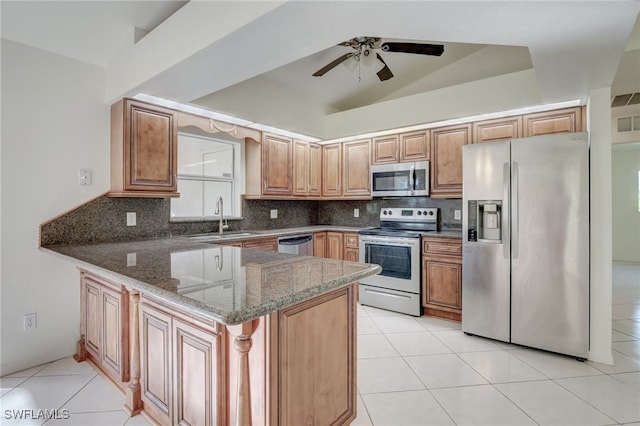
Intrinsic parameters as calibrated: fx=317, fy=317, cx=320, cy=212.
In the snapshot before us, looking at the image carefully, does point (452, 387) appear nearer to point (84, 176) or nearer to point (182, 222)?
point (182, 222)

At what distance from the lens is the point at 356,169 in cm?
441

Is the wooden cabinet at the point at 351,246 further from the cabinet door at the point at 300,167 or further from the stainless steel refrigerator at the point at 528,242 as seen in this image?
the stainless steel refrigerator at the point at 528,242

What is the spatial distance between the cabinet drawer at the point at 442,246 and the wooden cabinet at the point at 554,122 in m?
1.30

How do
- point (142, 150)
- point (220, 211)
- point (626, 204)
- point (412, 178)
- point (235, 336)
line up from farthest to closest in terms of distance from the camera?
1. point (626, 204)
2. point (412, 178)
3. point (220, 211)
4. point (142, 150)
5. point (235, 336)

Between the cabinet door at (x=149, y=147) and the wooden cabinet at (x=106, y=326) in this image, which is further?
the cabinet door at (x=149, y=147)

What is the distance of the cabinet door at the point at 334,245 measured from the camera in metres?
4.33

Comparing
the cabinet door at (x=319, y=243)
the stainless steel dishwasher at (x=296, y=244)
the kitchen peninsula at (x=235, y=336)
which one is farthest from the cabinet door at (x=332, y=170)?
the kitchen peninsula at (x=235, y=336)

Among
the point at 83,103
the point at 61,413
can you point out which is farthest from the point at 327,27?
the point at 61,413

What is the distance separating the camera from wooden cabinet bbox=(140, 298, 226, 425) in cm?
133

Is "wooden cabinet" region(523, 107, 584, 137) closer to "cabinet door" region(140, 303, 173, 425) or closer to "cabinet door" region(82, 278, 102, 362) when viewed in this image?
"cabinet door" region(140, 303, 173, 425)

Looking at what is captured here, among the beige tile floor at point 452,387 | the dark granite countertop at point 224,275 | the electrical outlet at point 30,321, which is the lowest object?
the beige tile floor at point 452,387

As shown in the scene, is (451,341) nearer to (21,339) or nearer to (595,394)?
(595,394)

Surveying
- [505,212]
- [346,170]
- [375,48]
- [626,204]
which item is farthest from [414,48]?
[626,204]

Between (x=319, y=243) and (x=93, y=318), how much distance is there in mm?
2633
